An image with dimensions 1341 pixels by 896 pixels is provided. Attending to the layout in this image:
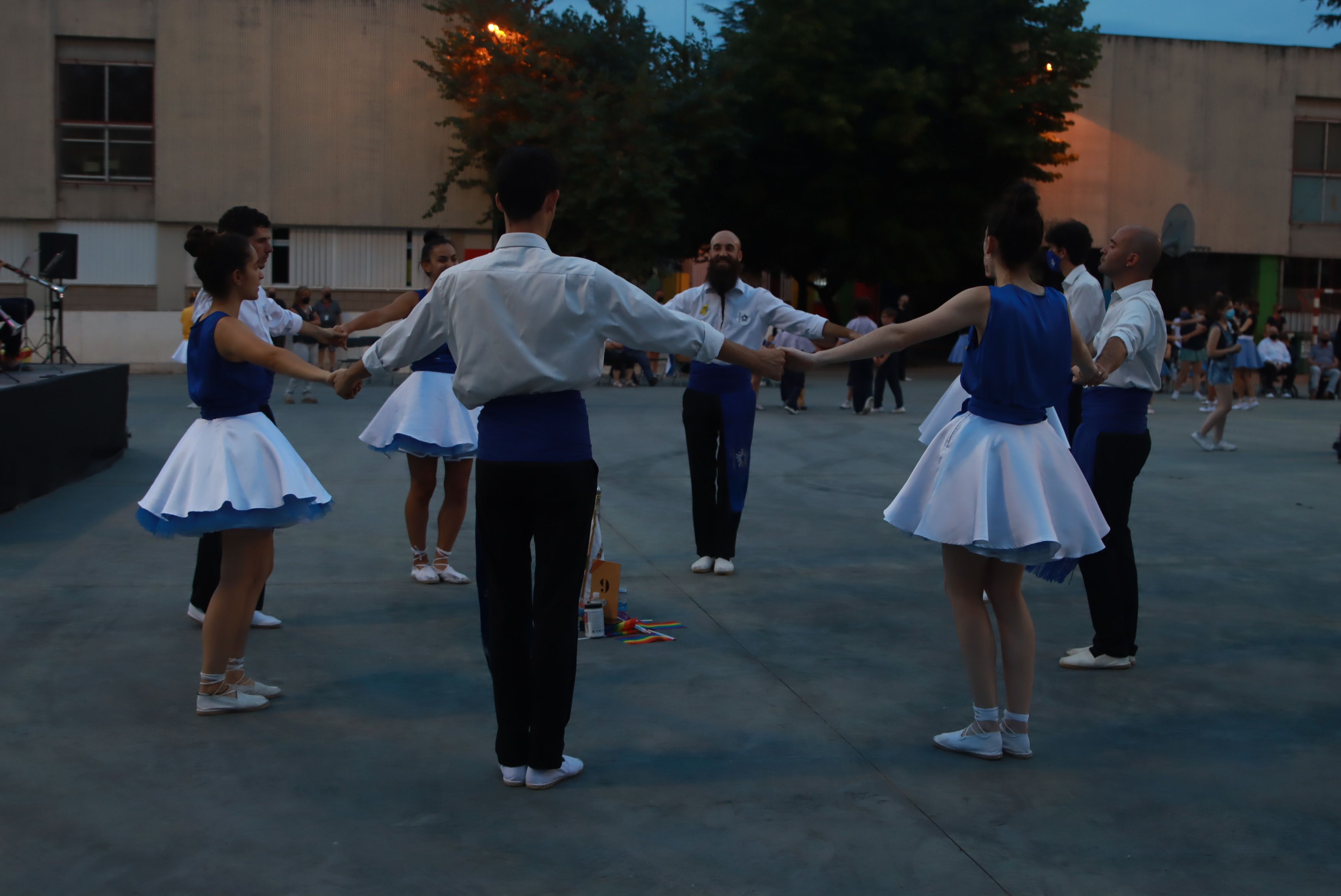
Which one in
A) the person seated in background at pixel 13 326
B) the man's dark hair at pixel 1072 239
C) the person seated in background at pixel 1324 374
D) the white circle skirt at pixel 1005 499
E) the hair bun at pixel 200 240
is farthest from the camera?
the person seated in background at pixel 1324 374

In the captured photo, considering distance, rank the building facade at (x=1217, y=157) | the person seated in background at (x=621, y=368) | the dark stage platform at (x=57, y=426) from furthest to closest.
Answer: the building facade at (x=1217, y=157) → the person seated in background at (x=621, y=368) → the dark stage platform at (x=57, y=426)

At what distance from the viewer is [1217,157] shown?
35.8 meters

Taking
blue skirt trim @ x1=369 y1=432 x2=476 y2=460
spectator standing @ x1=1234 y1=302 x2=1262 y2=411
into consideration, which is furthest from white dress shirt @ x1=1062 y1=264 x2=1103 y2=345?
spectator standing @ x1=1234 y1=302 x2=1262 y2=411

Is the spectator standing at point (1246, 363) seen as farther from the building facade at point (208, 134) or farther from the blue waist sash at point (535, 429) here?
the building facade at point (208, 134)

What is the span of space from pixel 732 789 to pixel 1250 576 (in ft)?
15.9

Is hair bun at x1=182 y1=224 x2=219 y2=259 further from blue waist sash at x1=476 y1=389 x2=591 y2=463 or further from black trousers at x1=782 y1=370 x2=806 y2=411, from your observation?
black trousers at x1=782 y1=370 x2=806 y2=411

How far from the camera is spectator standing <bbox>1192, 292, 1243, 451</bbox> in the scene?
571 inches

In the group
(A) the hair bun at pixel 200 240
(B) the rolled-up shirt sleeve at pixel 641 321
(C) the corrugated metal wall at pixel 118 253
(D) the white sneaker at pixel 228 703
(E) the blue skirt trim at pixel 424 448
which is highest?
(C) the corrugated metal wall at pixel 118 253

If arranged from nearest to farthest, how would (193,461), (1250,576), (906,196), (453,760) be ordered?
1. (453,760)
2. (193,461)
3. (1250,576)
4. (906,196)

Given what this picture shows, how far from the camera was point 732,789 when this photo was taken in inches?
155

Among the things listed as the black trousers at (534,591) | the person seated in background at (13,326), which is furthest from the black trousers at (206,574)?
the person seated in background at (13,326)

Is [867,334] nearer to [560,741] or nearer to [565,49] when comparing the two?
[560,741]

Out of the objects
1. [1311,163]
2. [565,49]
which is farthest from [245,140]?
[1311,163]

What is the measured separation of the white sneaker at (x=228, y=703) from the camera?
467 cm
